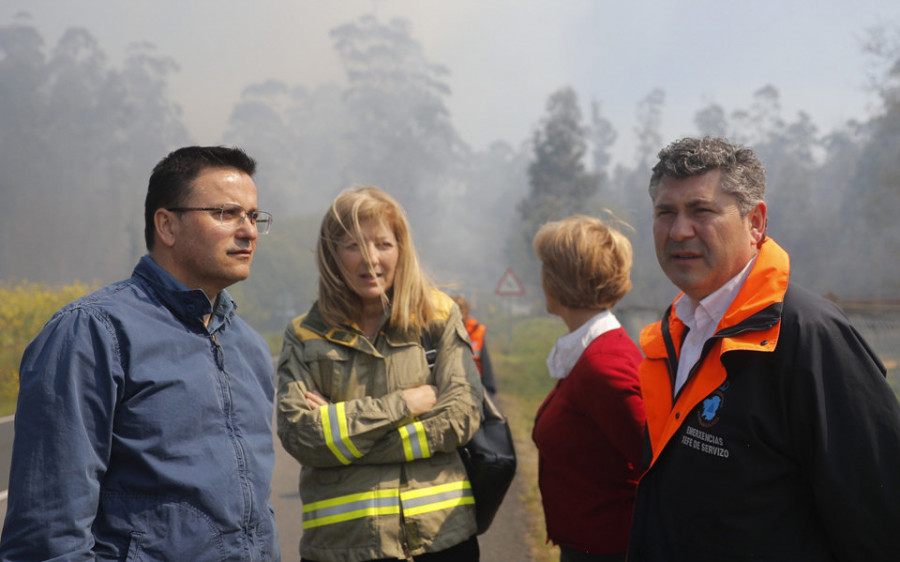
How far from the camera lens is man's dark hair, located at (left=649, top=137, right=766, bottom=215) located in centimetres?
198

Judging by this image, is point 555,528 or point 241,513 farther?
point 555,528

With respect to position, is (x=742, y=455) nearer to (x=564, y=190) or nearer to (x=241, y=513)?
(x=241, y=513)

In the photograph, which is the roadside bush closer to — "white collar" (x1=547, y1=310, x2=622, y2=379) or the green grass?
the green grass

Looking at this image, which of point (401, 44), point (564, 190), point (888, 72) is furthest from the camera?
point (401, 44)

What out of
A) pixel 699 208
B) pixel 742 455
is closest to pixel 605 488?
pixel 742 455

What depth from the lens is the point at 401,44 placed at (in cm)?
7738

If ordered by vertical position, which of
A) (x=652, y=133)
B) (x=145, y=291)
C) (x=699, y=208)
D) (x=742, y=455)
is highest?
(x=652, y=133)

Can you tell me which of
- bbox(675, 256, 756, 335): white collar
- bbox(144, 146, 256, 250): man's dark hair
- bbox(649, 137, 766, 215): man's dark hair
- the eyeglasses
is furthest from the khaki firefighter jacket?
bbox(649, 137, 766, 215): man's dark hair

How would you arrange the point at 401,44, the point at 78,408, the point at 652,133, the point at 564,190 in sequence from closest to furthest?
the point at 78,408, the point at 564,190, the point at 401,44, the point at 652,133

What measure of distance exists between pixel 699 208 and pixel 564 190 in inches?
1907

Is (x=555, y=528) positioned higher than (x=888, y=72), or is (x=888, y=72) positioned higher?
(x=888, y=72)

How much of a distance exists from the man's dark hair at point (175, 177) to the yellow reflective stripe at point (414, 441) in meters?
1.14

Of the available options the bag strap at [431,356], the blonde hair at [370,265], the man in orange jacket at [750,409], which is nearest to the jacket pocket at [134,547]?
the blonde hair at [370,265]

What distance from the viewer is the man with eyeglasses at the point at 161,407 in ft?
5.39
